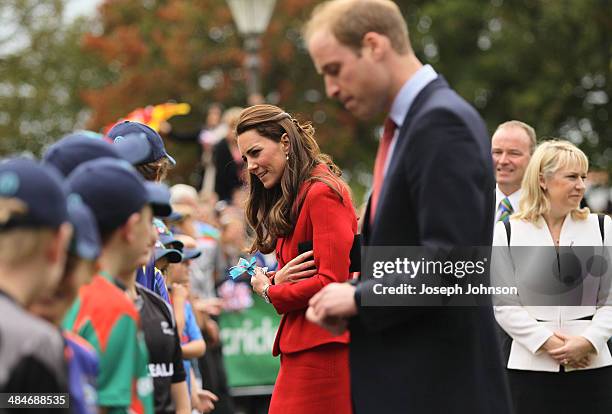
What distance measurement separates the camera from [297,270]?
626 cm

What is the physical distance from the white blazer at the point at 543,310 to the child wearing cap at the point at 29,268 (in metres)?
4.12

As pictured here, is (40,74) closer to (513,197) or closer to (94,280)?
(513,197)

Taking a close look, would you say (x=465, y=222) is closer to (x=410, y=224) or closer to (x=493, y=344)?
(x=410, y=224)

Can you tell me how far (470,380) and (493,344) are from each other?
208mm

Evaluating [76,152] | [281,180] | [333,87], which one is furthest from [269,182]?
[333,87]

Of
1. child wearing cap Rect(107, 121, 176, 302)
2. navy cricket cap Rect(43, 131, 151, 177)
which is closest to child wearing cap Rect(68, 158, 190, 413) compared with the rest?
navy cricket cap Rect(43, 131, 151, 177)

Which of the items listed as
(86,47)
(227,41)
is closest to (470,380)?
(227,41)

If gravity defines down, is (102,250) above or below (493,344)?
above

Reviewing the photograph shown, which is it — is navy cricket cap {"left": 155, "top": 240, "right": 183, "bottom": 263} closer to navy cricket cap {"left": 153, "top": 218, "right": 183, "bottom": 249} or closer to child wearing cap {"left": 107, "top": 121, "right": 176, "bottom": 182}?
navy cricket cap {"left": 153, "top": 218, "right": 183, "bottom": 249}

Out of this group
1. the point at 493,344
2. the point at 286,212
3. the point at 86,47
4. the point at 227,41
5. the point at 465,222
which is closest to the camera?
the point at 465,222

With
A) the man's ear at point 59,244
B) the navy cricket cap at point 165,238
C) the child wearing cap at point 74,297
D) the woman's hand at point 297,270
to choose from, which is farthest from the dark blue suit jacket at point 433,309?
the navy cricket cap at point 165,238

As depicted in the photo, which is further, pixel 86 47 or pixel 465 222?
pixel 86 47

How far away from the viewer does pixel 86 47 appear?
4194 cm

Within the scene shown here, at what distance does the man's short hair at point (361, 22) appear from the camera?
14.7 ft
